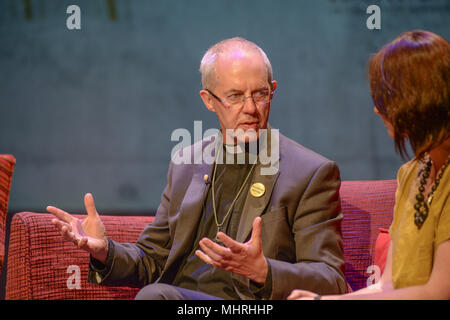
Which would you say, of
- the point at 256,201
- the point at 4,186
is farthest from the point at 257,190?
the point at 4,186

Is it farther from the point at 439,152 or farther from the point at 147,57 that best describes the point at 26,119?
the point at 439,152

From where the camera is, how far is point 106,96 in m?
4.64

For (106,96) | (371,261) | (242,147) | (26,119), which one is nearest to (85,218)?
(242,147)

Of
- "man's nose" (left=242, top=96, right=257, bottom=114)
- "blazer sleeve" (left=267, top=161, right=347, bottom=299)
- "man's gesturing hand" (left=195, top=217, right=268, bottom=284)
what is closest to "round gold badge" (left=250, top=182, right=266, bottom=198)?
"blazer sleeve" (left=267, top=161, right=347, bottom=299)

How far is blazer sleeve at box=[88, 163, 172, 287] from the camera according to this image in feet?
6.96

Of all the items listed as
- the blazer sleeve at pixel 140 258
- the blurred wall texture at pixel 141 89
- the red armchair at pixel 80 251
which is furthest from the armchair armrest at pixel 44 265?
the blurred wall texture at pixel 141 89

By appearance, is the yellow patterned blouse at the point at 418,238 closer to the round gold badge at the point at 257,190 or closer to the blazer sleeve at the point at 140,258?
the round gold badge at the point at 257,190

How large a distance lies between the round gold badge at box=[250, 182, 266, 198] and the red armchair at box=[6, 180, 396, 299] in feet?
1.69

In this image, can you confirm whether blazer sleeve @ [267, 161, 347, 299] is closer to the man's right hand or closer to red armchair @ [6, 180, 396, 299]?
red armchair @ [6, 180, 396, 299]

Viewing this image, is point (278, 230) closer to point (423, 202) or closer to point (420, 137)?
point (423, 202)

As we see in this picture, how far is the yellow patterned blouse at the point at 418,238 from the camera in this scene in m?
1.45

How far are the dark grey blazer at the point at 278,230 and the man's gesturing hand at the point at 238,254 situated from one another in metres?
0.08

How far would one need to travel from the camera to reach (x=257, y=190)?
211 centimetres
